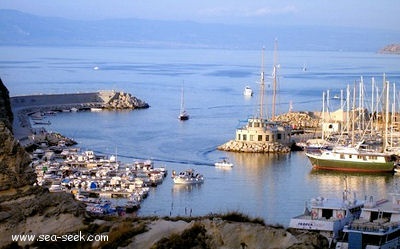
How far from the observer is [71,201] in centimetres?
676

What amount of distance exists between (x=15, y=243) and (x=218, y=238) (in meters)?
1.55

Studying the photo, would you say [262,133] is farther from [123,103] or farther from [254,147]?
[123,103]

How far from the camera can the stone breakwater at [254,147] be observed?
95.5ft

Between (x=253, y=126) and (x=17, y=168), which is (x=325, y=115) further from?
(x=17, y=168)

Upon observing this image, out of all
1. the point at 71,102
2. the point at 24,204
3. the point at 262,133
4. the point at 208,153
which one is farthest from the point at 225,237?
the point at 71,102

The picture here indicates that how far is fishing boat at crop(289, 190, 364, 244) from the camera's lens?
40.2 ft

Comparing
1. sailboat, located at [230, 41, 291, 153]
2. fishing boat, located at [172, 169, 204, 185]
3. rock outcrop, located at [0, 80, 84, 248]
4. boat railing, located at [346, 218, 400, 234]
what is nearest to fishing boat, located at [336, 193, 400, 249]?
boat railing, located at [346, 218, 400, 234]

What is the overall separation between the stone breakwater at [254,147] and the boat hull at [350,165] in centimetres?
328

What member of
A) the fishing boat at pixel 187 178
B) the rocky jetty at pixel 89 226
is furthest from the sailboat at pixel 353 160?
the rocky jetty at pixel 89 226

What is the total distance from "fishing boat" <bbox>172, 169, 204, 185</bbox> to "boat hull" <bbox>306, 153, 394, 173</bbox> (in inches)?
182

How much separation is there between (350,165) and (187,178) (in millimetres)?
5821

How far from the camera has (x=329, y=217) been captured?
42.5 feet

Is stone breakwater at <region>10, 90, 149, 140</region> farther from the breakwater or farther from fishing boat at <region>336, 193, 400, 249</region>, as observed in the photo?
fishing boat at <region>336, 193, 400, 249</region>

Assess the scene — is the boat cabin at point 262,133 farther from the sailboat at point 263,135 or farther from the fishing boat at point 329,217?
the fishing boat at point 329,217
